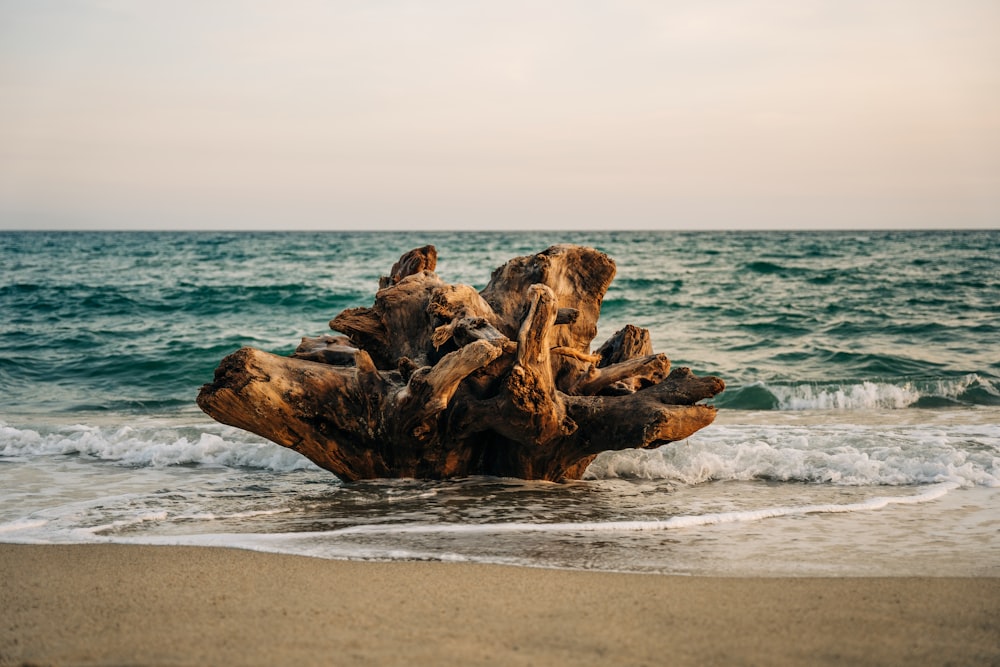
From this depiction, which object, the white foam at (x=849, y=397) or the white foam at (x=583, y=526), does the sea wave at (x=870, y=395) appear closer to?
the white foam at (x=849, y=397)

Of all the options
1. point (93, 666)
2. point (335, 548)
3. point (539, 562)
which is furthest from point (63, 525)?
point (539, 562)

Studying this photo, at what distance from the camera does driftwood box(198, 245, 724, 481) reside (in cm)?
548

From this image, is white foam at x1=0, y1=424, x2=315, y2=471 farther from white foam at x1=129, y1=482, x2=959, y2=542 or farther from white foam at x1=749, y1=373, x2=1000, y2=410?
white foam at x1=749, y1=373, x2=1000, y2=410

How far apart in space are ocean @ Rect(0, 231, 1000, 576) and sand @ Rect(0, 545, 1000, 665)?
1.16ft

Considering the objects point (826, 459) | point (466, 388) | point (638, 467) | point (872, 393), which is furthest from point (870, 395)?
point (466, 388)

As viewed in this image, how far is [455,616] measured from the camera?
3279 millimetres

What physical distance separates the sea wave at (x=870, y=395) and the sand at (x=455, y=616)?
660 cm

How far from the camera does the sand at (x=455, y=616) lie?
2.89 meters

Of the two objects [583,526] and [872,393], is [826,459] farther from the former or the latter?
[872,393]

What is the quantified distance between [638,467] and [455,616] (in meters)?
3.76

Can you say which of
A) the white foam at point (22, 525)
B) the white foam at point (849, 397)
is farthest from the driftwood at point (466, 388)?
the white foam at point (849, 397)

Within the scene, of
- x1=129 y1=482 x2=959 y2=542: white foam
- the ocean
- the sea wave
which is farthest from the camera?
the sea wave

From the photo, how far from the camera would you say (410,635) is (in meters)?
3.04

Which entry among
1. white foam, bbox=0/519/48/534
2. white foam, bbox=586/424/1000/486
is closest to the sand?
white foam, bbox=0/519/48/534
